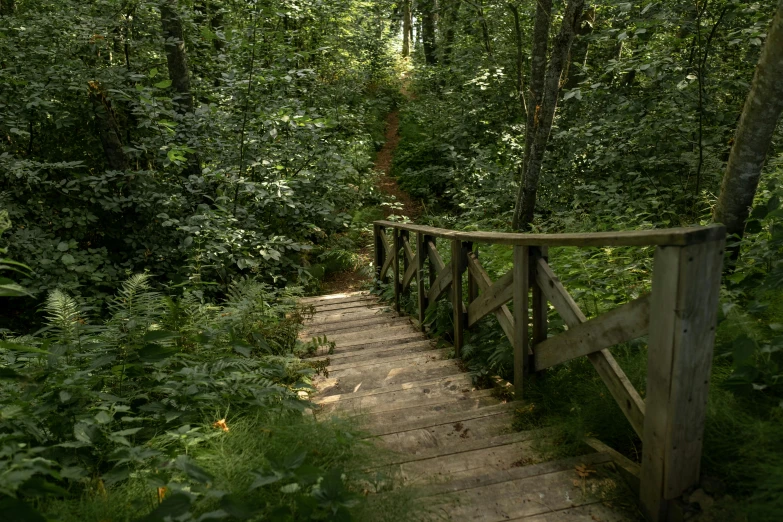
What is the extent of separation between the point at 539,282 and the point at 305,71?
473 centimetres

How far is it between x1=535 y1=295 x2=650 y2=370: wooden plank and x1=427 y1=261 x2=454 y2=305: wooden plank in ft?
6.14

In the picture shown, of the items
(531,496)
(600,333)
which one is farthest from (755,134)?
(531,496)

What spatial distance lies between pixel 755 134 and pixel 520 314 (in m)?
2.16

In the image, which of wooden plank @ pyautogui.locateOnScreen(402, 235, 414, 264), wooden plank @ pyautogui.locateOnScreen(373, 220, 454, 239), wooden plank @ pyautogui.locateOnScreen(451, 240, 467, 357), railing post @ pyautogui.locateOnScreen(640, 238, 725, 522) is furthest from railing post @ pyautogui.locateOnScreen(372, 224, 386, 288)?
railing post @ pyautogui.locateOnScreen(640, 238, 725, 522)

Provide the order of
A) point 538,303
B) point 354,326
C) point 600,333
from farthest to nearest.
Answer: point 354,326 < point 538,303 < point 600,333

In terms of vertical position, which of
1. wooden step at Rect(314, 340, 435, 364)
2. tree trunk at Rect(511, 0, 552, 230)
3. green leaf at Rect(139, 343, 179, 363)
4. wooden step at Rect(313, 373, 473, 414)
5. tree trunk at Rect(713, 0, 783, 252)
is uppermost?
tree trunk at Rect(511, 0, 552, 230)

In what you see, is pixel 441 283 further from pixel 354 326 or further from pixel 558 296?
pixel 558 296

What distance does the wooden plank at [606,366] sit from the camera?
2178 millimetres

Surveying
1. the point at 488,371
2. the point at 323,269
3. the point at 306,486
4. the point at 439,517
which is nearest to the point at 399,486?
the point at 439,517

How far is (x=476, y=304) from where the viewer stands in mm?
4137

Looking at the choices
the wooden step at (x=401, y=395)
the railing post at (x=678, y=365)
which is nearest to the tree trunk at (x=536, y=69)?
the wooden step at (x=401, y=395)

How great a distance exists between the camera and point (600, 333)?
94.2 inches

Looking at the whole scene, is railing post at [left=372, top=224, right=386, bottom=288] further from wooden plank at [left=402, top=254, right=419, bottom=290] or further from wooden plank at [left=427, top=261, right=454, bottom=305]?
wooden plank at [left=427, top=261, right=454, bottom=305]

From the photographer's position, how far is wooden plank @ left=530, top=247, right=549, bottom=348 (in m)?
3.12
